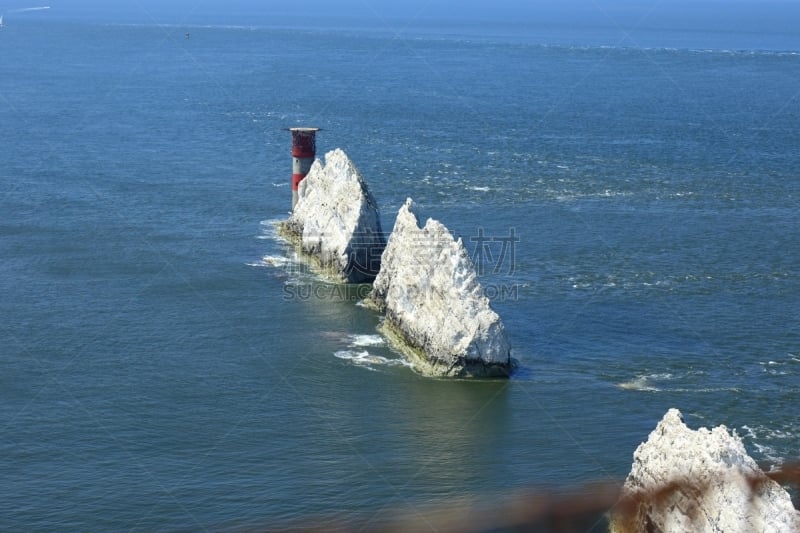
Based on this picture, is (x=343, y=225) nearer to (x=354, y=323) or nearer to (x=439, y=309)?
(x=354, y=323)

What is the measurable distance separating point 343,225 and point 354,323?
9437 mm

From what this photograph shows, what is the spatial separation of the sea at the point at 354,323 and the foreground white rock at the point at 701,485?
7.86 metres

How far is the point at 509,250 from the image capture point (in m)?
80.4

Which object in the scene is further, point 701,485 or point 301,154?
point 301,154

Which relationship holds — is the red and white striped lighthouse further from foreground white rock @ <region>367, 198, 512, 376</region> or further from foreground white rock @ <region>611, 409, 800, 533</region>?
foreground white rock @ <region>611, 409, 800, 533</region>

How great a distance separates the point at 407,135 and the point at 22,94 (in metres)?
59.1

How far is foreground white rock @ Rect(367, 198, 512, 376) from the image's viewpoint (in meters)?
57.3

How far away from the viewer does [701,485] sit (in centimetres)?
3231

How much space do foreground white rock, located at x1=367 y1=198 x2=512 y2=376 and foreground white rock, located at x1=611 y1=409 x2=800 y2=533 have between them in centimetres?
1688

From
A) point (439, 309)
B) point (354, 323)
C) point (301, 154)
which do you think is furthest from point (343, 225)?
point (439, 309)

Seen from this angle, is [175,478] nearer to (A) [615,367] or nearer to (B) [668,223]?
(A) [615,367]

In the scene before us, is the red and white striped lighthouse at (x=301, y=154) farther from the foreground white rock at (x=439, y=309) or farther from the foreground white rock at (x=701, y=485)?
the foreground white rock at (x=701, y=485)

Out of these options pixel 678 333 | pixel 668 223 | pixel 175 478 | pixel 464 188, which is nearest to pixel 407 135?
pixel 464 188

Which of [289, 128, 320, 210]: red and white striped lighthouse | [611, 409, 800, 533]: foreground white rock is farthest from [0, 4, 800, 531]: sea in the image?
[611, 409, 800, 533]: foreground white rock
